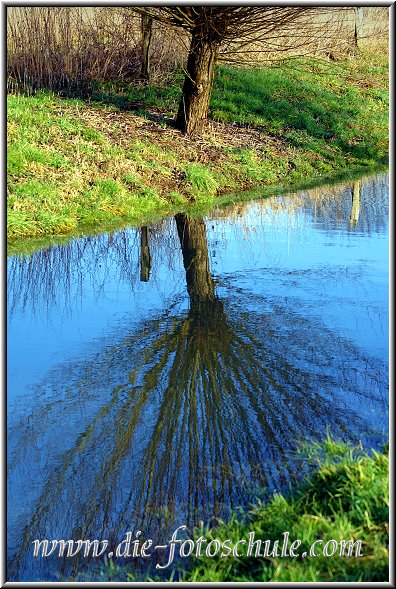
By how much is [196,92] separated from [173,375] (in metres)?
11.1

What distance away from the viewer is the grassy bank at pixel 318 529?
2914 mm

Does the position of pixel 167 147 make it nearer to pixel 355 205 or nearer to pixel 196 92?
pixel 196 92

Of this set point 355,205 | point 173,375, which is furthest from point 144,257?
point 355,205

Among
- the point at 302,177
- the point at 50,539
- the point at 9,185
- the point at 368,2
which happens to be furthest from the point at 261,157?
the point at 50,539

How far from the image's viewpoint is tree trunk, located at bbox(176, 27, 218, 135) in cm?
1500

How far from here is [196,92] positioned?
15.2 metres

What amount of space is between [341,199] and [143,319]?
7.39 m

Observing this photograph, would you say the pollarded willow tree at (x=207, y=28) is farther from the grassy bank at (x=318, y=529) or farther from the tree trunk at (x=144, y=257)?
the grassy bank at (x=318, y=529)

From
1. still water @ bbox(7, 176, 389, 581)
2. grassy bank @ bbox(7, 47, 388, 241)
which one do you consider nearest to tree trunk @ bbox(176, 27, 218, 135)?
grassy bank @ bbox(7, 47, 388, 241)

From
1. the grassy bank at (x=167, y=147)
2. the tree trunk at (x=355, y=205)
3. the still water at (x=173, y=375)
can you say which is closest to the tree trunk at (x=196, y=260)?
the still water at (x=173, y=375)

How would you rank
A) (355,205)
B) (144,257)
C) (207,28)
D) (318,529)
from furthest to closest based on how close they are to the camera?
(207,28) < (355,205) < (144,257) < (318,529)

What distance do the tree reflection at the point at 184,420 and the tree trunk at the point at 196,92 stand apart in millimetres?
9381

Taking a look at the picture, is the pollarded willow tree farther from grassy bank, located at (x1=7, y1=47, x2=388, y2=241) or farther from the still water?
the still water

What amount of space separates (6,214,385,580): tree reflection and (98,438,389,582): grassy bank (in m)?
0.20
